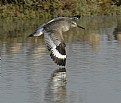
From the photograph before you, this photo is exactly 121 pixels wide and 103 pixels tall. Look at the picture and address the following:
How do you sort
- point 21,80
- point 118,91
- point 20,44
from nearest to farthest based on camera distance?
point 118,91
point 21,80
point 20,44

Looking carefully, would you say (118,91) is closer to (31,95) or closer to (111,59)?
(31,95)

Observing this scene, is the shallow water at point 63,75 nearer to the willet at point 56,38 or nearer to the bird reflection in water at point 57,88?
the bird reflection in water at point 57,88

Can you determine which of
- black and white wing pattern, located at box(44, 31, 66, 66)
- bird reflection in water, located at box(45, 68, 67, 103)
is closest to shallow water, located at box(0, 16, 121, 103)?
bird reflection in water, located at box(45, 68, 67, 103)

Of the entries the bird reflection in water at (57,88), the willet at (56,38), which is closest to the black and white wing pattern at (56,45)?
the willet at (56,38)

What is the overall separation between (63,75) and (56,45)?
788mm

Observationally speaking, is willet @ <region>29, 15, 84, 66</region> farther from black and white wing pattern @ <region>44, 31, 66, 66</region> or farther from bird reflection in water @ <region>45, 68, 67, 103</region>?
bird reflection in water @ <region>45, 68, 67, 103</region>

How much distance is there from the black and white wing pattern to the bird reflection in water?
23 cm

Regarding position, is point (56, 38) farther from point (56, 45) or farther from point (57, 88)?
point (57, 88)

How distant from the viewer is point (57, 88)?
35.9 ft

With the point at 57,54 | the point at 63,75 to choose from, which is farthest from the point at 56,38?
the point at 63,75

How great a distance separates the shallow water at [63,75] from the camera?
33.1 feet

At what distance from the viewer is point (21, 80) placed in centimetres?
1177

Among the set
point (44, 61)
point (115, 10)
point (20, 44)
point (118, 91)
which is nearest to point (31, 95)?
point (118, 91)

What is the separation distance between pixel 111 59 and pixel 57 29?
86.1 inches
